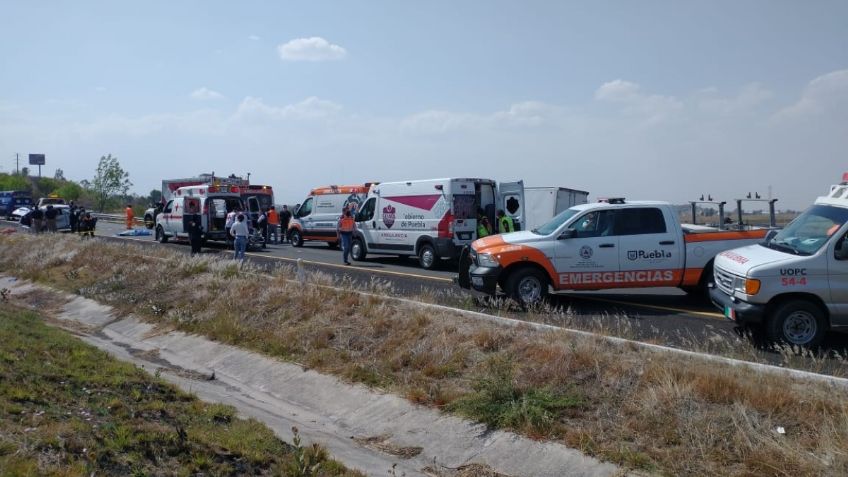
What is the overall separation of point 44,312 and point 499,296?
11.8 metres

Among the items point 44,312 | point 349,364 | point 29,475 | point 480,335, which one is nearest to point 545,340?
A: point 480,335

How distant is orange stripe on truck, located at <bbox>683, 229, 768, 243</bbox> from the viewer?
12797 mm

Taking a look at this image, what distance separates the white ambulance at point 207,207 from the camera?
95.7 feet

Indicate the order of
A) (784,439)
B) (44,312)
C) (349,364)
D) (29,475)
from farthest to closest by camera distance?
(44,312) → (349,364) → (784,439) → (29,475)

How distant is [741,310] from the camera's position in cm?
973

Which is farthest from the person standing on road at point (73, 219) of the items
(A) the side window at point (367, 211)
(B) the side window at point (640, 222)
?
(B) the side window at point (640, 222)

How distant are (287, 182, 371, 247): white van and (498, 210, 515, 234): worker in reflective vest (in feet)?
28.9

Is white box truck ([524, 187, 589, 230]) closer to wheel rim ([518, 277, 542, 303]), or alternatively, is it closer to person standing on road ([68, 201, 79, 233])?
wheel rim ([518, 277, 542, 303])

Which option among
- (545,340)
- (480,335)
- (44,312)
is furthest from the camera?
(44,312)

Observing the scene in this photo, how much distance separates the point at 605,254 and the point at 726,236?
218 cm

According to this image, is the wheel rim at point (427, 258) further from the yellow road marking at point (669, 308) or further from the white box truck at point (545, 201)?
the yellow road marking at point (669, 308)

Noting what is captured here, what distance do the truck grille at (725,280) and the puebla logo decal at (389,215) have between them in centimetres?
1243

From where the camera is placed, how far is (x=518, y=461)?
7.25 meters

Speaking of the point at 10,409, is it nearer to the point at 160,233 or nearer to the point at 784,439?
the point at 784,439
